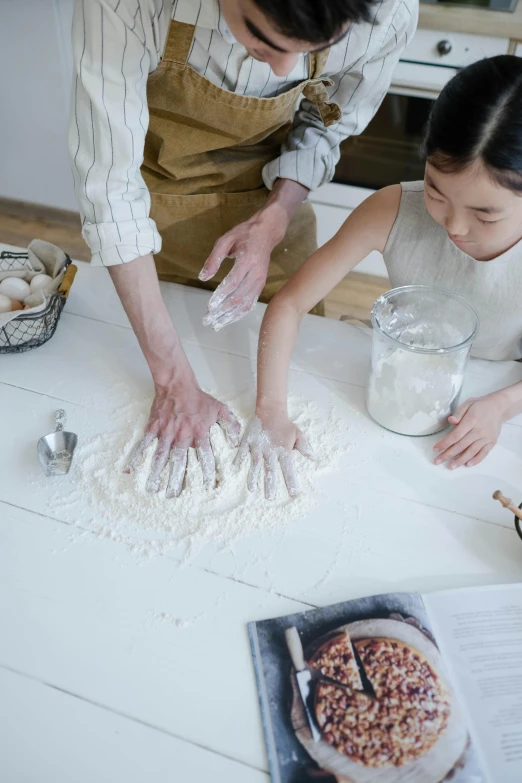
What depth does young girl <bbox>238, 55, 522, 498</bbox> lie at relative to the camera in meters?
0.85

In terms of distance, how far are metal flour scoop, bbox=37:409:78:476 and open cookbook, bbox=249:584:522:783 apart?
37cm

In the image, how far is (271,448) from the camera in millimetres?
1004

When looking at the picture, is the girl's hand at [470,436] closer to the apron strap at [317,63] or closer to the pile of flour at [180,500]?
the pile of flour at [180,500]

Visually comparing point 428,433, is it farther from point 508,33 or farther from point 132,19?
point 508,33

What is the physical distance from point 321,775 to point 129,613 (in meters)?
0.28

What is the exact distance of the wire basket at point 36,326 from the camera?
1.14m

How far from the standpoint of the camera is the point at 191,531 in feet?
2.97

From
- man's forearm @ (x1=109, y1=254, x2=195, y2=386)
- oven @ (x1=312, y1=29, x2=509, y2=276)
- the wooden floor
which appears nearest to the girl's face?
man's forearm @ (x1=109, y1=254, x2=195, y2=386)

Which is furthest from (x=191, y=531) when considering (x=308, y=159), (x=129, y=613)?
(x=308, y=159)

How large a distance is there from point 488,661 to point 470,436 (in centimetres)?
34

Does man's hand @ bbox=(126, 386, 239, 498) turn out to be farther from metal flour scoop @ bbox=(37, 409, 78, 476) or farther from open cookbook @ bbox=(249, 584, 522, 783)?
open cookbook @ bbox=(249, 584, 522, 783)

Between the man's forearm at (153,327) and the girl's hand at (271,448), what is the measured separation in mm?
146

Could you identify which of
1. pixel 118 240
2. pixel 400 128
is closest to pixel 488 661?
pixel 118 240

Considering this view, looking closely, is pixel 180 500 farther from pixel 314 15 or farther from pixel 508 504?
pixel 314 15
